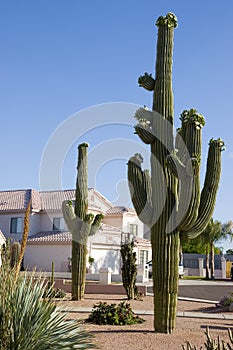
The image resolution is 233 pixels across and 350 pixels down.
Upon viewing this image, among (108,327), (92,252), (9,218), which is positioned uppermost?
(9,218)

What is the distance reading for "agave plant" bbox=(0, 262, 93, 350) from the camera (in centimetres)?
577

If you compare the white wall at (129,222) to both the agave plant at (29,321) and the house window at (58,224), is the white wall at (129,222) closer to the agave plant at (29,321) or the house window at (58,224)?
the house window at (58,224)

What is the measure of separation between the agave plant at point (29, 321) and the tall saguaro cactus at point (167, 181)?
432 centimetres

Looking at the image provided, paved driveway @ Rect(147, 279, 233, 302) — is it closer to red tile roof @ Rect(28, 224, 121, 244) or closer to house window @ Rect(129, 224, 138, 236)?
red tile roof @ Rect(28, 224, 121, 244)

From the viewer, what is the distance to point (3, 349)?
18.7 feet

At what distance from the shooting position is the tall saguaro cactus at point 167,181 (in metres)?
10.6

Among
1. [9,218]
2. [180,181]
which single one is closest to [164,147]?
[180,181]

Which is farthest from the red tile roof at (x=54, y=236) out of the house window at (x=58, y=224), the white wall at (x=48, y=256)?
the house window at (x=58, y=224)

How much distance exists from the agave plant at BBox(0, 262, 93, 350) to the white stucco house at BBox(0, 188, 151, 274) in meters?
26.7

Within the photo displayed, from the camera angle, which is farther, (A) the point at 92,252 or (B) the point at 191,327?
(A) the point at 92,252

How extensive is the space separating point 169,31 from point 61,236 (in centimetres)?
2531

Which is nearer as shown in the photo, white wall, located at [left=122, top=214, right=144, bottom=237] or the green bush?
the green bush

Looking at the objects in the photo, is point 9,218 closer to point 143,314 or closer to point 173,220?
point 143,314

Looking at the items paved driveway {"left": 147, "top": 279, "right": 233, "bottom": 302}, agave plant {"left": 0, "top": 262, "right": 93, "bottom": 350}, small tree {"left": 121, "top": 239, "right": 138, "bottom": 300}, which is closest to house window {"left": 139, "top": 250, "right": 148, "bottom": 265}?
paved driveway {"left": 147, "top": 279, "right": 233, "bottom": 302}
